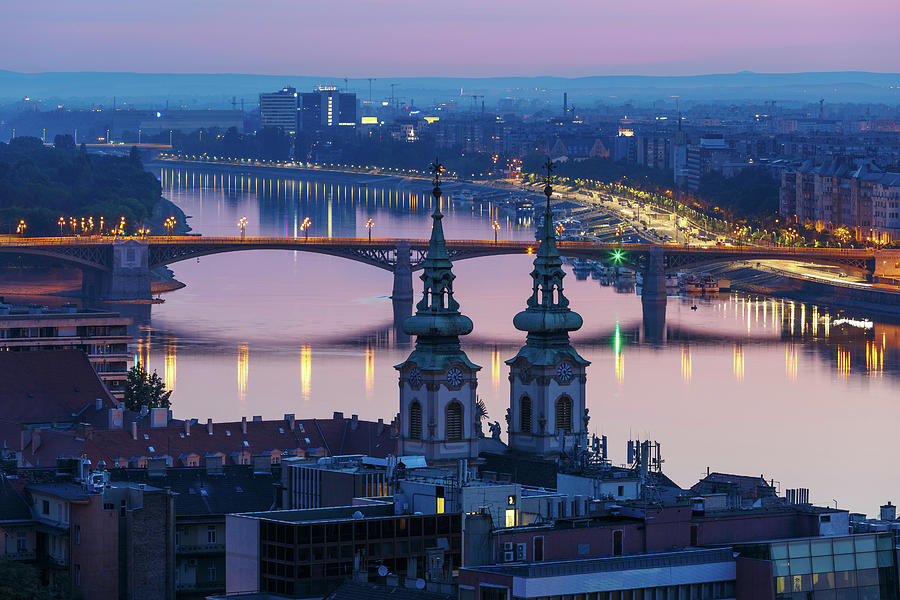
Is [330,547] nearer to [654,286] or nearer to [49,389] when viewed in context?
[49,389]

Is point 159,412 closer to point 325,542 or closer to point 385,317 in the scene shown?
point 325,542

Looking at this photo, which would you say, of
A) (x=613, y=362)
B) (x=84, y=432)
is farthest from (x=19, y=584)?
(x=613, y=362)

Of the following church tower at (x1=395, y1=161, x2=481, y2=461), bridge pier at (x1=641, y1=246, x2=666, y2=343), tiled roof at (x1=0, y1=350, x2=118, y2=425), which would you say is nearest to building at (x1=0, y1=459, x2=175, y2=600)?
church tower at (x1=395, y1=161, x2=481, y2=461)

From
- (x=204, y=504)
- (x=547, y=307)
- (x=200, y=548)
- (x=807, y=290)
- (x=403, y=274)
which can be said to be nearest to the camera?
(x=200, y=548)

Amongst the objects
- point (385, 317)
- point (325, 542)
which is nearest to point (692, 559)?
point (325, 542)

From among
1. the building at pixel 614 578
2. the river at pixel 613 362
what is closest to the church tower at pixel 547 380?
the river at pixel 613 362

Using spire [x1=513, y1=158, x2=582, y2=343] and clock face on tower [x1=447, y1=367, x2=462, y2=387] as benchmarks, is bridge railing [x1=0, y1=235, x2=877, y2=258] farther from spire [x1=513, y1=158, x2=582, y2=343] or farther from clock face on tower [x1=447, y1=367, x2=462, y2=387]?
clock face on tower [x1=447, y1=367, x2=462, y2=387]
